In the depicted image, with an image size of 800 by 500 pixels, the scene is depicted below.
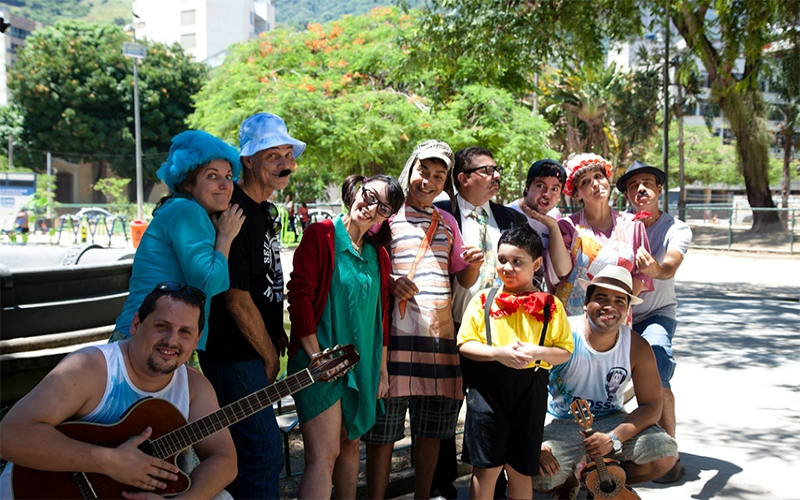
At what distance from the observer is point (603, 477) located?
3.64 m

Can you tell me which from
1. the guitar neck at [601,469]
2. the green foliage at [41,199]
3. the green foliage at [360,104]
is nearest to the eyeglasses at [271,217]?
the guitar neck at [601,469]

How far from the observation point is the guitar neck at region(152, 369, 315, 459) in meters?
2.79

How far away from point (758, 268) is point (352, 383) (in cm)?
1895

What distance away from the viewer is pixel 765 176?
2838 cm

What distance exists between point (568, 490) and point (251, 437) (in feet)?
5.73

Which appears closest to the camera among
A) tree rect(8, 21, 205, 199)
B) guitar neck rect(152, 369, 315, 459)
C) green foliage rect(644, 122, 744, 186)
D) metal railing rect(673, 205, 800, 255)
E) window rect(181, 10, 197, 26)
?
guitar neck rect(152, 369, 315, 459)

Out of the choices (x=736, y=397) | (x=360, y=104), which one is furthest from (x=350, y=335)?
(x=360, y=104)

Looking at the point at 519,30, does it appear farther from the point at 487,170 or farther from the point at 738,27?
the point at 487,170

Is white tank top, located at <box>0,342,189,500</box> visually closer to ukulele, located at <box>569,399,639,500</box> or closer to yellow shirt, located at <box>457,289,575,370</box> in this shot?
yellow shirt, located at <box>457,289,575,370</box>

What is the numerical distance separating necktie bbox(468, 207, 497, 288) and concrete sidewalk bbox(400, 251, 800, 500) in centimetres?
127

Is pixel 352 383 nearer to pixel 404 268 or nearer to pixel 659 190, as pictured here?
pixel 404 268

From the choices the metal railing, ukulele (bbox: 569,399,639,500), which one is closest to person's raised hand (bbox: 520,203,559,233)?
ukulele (bbox: 569,399,639,500)

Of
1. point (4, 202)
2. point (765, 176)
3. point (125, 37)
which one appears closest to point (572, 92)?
point (765, 176)

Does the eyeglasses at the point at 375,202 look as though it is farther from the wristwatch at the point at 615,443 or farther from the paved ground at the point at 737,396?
the paved ground at the point at 737,396
